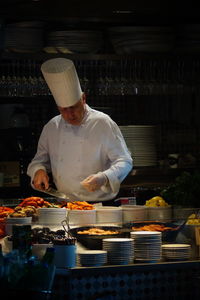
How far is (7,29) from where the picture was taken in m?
6.57

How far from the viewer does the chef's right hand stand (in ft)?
18.4

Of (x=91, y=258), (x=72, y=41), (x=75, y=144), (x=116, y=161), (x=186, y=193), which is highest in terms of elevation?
(x=72, y=41)

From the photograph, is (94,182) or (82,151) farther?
(82,151)

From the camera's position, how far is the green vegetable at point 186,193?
4.89 metres

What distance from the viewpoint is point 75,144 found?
20.1 feet

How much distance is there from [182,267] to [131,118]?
141 inches

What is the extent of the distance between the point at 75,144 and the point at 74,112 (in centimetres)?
32

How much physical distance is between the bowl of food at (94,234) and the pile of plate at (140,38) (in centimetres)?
311

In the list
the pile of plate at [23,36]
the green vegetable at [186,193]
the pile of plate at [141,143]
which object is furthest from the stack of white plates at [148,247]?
the pile of plate at [23,36]

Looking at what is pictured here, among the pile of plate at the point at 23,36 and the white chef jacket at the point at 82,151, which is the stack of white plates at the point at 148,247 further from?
the pile of plate at the point at 23,36

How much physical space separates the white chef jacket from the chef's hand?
17.6 inches

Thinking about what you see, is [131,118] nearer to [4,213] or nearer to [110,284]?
[4,213]

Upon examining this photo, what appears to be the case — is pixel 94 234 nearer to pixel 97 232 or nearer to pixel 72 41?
pixel 97 232

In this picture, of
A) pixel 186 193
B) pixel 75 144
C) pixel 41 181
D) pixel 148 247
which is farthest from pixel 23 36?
pixel 148 247
